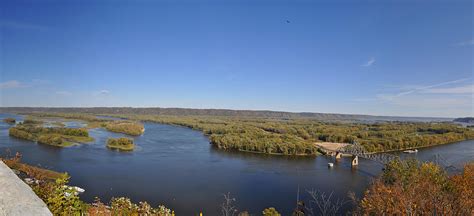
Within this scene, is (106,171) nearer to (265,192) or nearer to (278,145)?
(265,192)

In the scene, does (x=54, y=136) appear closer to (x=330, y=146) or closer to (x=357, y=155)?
(x=357, y=155)

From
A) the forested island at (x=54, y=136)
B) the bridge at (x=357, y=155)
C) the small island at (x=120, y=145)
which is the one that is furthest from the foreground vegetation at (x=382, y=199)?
the forested island at (x=54, y=136)

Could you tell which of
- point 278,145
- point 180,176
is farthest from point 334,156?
point 180,176

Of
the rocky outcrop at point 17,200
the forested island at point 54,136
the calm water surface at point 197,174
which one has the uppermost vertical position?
the rocky outcrop at point 17,200

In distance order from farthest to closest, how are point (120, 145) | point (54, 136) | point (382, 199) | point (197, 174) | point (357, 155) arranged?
1. point (54, 136)
2. point (120, 145)
3. point (357, 155)
4. point (197, 174)
5. point (382, 199)

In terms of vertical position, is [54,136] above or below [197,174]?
above

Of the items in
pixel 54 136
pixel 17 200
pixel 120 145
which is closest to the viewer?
pixel 17 200

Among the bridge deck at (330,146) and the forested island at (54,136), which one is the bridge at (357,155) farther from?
the forested island at (54,136)

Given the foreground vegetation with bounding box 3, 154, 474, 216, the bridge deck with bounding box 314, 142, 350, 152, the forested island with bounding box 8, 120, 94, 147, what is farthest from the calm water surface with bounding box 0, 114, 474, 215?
the bridge deck with bounding box 314, 142, 350, 152

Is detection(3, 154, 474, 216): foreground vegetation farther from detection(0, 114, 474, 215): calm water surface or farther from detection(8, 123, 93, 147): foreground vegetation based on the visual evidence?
detection(8, 123, 93, 147): foreground vegetation

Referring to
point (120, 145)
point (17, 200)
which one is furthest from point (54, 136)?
point (17, 200)
